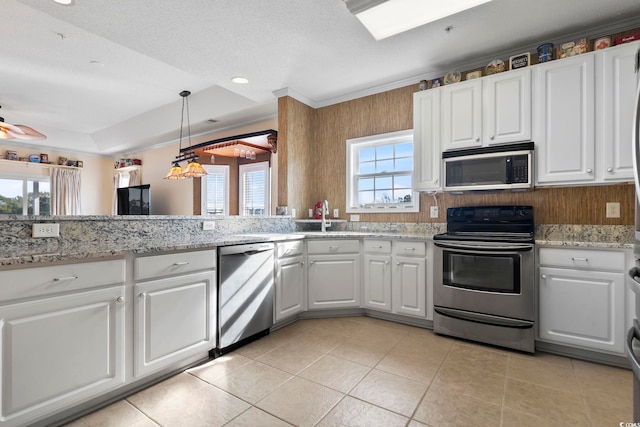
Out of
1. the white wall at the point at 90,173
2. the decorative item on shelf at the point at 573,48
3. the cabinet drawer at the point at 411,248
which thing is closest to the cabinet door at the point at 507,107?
the decorative item on shelf at the point at 573,48

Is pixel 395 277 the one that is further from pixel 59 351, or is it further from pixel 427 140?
pixel 59 351

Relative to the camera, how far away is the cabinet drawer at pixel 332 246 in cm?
309

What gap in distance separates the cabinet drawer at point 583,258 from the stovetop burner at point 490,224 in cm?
18

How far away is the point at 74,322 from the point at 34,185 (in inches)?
280

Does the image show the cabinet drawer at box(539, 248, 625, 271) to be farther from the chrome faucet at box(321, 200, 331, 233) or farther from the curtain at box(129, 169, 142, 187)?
the curtain at box(129, 169, 142, 187)

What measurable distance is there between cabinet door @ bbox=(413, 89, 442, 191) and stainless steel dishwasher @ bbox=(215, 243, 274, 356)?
167 cm

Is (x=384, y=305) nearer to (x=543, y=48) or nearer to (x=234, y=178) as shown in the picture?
(x=543, y=48)

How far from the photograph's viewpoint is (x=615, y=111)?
217cm

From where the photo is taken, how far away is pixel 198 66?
9.84 feet

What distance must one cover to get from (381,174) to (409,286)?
1451 mm

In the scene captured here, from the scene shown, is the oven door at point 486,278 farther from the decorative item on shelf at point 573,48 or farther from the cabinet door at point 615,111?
the decorative item on shelf at point 573,48

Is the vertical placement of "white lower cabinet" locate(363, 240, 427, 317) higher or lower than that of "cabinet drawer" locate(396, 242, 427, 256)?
lower

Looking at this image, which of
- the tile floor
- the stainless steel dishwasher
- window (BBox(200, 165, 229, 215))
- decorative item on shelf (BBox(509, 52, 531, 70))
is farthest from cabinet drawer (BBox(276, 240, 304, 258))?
window (BBox(200, 165, 229, 215))

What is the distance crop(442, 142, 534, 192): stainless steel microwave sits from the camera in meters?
2.46
